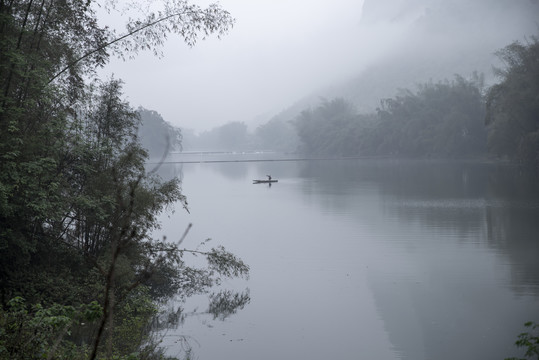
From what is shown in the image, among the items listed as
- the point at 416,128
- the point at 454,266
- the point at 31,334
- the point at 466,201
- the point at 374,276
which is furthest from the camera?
the point at 416,128

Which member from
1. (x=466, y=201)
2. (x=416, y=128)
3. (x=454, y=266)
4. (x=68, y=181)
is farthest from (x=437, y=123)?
(x=68, y=181)

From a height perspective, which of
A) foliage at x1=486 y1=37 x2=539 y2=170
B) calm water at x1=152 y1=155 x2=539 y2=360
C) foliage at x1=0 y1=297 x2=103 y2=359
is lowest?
calm water at x1=152 y1=155 x2=539 y2=360

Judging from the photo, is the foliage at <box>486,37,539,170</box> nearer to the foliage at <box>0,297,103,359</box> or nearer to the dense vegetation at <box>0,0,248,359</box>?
the dense vegetation at <box>0,0,248,359</box>

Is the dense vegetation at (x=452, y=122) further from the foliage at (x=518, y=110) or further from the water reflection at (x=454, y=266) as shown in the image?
the water reflection at (x=454, y=266)

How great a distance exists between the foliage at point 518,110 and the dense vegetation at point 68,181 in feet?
120

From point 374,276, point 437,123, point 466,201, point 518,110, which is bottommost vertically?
point 374,276

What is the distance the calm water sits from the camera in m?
10.4

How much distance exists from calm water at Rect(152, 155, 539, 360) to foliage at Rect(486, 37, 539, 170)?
1350cm

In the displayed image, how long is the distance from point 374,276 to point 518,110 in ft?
112

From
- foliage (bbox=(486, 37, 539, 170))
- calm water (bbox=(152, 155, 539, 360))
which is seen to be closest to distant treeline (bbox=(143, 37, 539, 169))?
foliage (bbox=(486, 37, 539, 170))

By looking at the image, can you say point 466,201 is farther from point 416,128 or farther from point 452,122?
point 416,128

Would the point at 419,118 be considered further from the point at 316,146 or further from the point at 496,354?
the point at 496,354

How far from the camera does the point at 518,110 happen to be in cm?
4353

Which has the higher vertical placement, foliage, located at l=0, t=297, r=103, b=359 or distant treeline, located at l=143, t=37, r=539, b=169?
distant treeline, located at l=143, t=37, r=539, b=169
